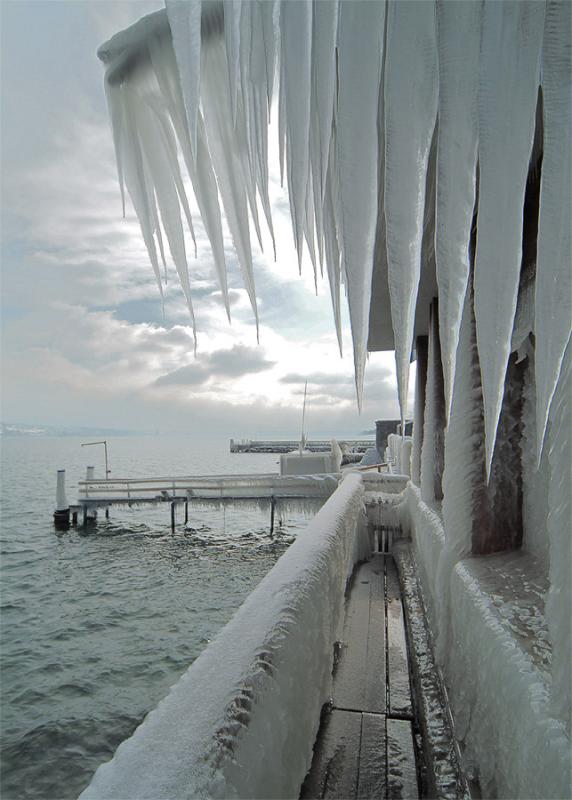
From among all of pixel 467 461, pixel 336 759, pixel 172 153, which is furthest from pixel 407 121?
pixel 336 759

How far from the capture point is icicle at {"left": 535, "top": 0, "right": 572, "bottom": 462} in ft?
3.44

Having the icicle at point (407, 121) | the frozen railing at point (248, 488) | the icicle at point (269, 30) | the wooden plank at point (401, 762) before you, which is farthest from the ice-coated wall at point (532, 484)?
the frozen railing at point (248, 488)

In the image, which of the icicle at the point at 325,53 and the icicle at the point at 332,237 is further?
the icicle at the point at 332,237

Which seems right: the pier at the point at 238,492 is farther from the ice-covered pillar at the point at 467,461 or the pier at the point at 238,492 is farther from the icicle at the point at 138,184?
the icicle at the point at 138,184

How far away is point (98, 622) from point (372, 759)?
10.5m

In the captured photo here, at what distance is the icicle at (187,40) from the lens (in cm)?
137

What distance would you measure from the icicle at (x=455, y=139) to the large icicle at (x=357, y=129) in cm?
17

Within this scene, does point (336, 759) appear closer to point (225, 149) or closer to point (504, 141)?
point (504, 141)

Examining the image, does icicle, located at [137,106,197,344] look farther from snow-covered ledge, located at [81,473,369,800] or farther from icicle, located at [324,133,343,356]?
snow-covered ledge, located at [81,473,369,800]

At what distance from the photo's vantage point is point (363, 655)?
10.9 ft

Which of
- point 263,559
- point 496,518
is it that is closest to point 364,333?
point 496,518

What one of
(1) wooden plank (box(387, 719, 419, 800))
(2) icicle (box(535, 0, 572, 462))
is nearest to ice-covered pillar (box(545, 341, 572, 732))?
(2) icicle (box(535, 0, 572, 462))

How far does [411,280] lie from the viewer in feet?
3.97

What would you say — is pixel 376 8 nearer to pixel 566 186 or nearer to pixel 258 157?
pixel 258 157
